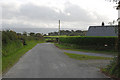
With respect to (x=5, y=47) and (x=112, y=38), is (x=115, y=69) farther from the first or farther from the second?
(x=112, y=38)

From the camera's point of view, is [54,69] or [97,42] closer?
[54,69]

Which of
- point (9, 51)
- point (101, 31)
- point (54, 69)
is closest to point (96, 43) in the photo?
point (101, 31)

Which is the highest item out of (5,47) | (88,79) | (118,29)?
(118,29)

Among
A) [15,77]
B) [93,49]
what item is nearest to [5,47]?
[15,77]

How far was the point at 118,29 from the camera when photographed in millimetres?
9016

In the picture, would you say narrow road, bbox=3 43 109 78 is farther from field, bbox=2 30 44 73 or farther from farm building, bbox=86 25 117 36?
farm building, bbox=86 25 117 36

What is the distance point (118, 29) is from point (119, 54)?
145 centimetres

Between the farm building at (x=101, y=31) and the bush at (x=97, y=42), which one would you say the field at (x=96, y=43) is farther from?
the farm building at (x=101, y=31)

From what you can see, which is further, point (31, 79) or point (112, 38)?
point (112, 38)

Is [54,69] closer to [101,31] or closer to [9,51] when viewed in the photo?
[9,51]

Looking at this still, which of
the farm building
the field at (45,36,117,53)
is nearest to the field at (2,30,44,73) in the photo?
the field at (45,36,117,53)

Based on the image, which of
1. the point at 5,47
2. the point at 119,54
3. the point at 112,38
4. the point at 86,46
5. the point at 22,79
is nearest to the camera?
the point at 22,79

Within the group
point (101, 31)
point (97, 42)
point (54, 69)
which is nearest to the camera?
point (54, 69)

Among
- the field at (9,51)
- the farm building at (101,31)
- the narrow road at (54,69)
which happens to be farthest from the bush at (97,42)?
the narrow road at (54,69)
